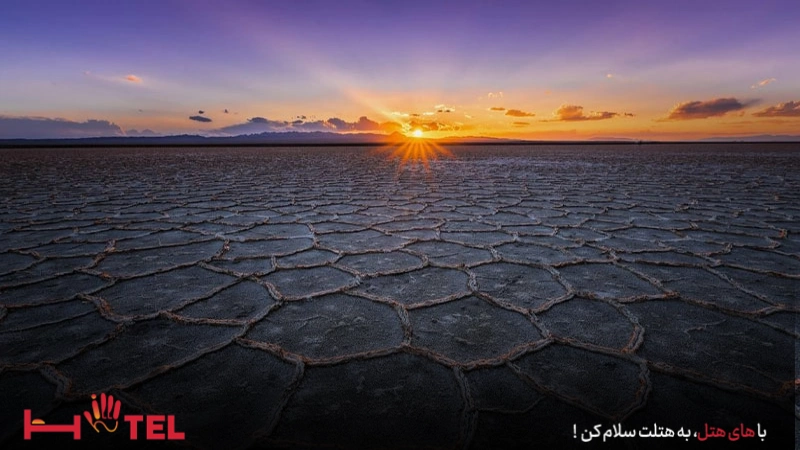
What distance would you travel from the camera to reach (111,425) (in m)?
0.96

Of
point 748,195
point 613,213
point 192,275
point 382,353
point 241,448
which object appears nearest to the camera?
point 241,448

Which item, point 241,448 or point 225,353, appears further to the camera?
point 225,353

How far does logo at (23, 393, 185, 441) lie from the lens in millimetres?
934

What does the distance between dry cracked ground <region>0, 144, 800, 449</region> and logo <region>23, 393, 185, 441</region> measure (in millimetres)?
22

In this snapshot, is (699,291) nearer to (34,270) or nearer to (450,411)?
(450,411)

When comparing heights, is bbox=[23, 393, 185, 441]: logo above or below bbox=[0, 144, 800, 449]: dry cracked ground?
below

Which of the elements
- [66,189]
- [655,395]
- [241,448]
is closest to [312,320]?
[241,448]

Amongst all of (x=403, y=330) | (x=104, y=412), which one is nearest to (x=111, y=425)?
(x=104, y=412)

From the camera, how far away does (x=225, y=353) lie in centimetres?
126

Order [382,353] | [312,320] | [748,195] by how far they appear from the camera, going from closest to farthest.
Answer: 1. [382,353]
2. [312,320]
3. [748,195]

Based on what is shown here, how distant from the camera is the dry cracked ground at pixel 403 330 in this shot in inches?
38.7

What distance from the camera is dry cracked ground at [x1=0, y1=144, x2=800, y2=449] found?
983 mm

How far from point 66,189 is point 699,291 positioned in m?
6.74

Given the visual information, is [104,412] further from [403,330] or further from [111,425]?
[403,330]
